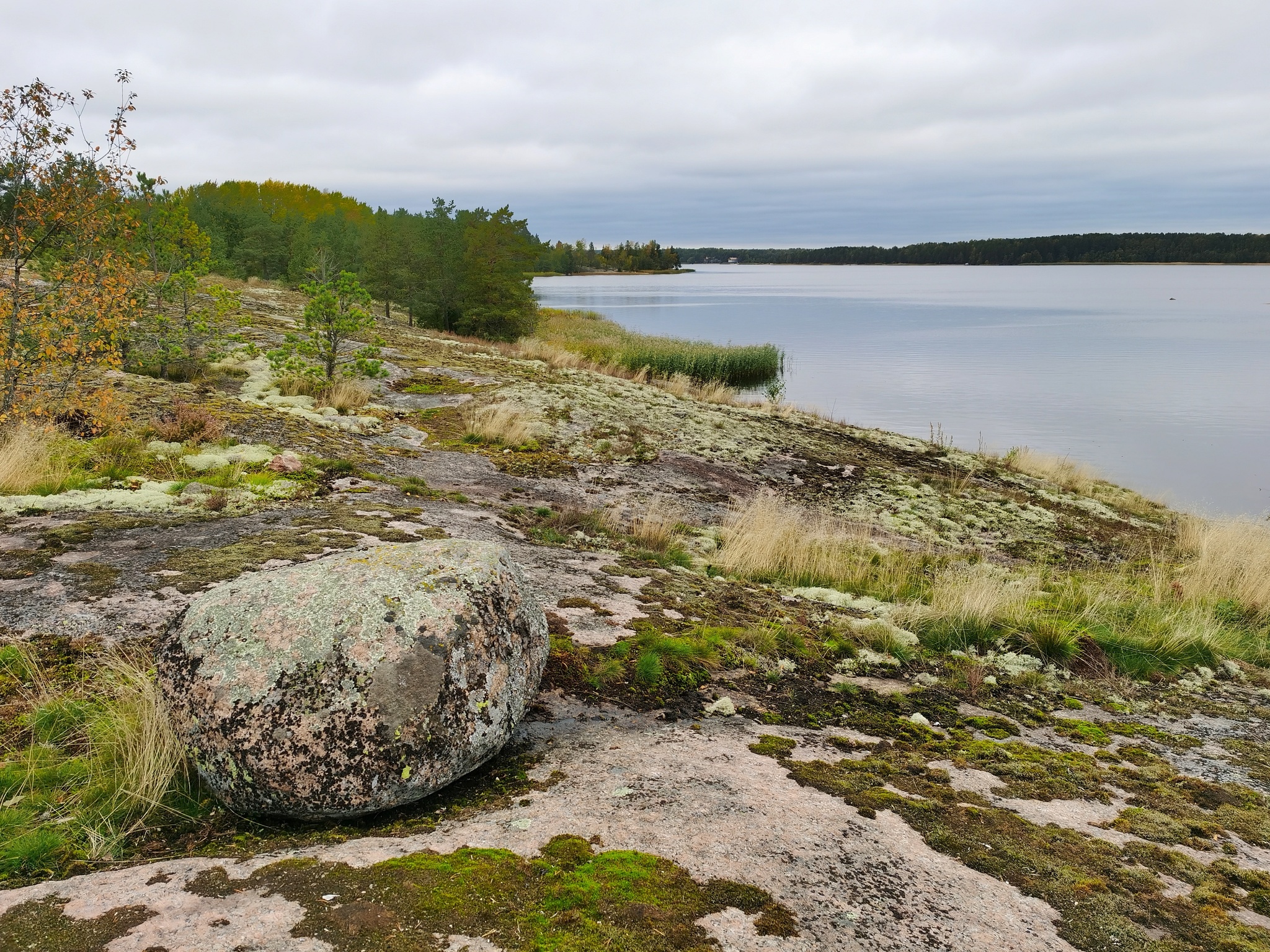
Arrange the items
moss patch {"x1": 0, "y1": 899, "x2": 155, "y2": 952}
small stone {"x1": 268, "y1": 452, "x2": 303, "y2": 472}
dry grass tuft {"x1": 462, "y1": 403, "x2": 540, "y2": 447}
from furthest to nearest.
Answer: dry grass tuft {"x1": 462, "y1": 403, "x2": 540, "y2": 447}, small stone {"x1": 268, "y1": 452, "x2": 303, "y2": 472}, moss patch {"x1": 0, "y1": 899, "x2": 155, "y2": 952}

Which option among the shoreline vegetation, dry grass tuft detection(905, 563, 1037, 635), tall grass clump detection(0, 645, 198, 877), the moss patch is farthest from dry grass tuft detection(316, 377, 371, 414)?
the shoreline vegetation

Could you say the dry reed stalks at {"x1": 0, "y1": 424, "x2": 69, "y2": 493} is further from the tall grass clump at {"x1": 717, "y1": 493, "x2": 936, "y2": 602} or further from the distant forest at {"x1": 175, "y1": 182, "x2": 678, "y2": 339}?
the distant forest at {"x1": 175, "y1": 182, "x2": 678, "y2": 339}

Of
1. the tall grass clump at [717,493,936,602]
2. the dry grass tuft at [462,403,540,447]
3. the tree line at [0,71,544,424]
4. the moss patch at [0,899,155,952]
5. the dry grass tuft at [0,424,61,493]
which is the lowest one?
the tall grass clump at [717,493,936,602]

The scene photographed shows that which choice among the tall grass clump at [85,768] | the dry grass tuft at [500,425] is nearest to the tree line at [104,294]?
the dry grass tuft at [500,425]

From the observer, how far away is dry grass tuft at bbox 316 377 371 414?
14.5 metres

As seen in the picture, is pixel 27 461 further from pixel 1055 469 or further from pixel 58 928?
pixel 1055 469

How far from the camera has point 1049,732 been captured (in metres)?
5.41

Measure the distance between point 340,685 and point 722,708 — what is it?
Answer: 2597mm

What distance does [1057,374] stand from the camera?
39.9m

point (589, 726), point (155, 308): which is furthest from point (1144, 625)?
point (155, 308)

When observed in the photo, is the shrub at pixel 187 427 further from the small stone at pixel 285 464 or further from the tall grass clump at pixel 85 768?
the tall grass clump at pixel 85 768

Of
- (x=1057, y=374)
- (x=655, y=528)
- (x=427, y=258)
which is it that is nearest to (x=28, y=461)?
(x=655, y=528)

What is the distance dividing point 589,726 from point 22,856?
2688 millimetres

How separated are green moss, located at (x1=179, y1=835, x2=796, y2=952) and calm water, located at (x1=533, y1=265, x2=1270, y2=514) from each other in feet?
69.2
